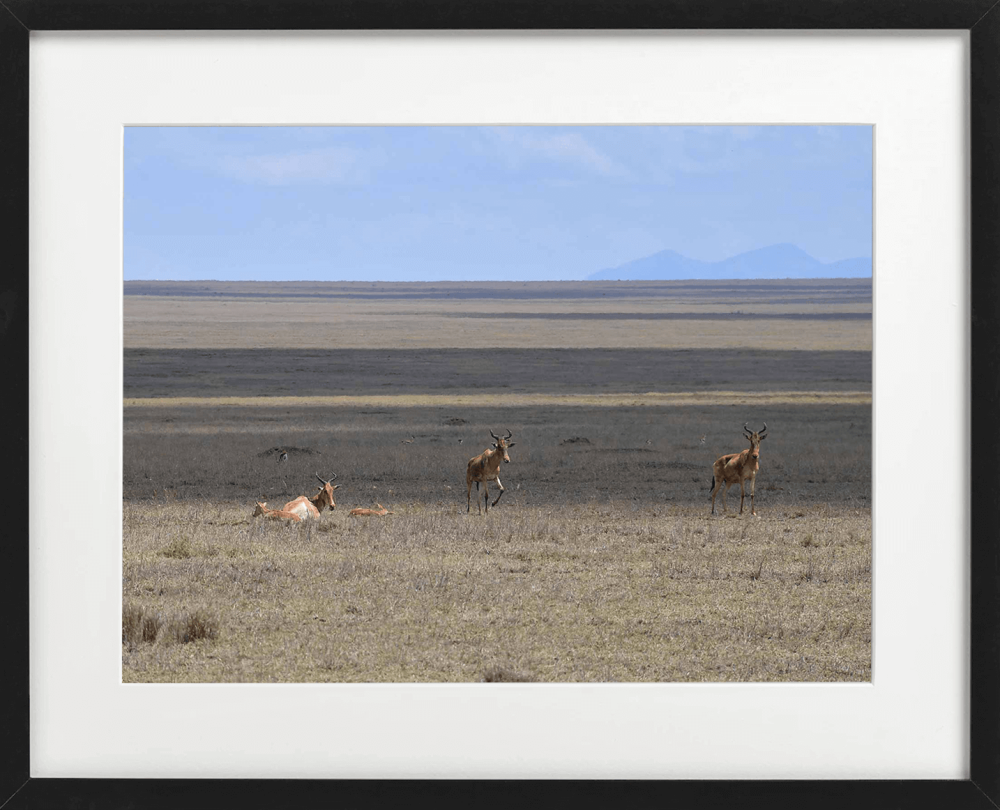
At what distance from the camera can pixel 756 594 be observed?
32.3 ft

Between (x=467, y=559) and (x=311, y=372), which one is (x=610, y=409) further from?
(x=467, y=559)

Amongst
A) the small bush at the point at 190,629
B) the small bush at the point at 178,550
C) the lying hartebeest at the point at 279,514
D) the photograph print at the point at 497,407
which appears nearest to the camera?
the small bush at the point at 190,629

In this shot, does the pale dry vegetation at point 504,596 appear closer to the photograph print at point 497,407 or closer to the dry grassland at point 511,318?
the photograph print at point 497,407

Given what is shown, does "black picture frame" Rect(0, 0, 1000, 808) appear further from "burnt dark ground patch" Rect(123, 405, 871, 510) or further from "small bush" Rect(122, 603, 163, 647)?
"burnt dark ground patch" Rect(123, 405, 871, 510)

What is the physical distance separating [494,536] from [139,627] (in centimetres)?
508

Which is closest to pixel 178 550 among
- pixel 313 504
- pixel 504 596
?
pixel 313 504

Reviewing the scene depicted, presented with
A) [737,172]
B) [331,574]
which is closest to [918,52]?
[331,574]

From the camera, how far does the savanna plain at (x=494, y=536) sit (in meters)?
7.82

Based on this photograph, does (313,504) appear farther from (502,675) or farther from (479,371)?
(479,371)

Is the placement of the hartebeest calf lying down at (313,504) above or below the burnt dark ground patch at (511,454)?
below

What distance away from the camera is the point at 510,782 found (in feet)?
16.0

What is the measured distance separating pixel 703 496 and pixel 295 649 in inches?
387

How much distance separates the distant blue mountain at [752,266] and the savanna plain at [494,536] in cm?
5214

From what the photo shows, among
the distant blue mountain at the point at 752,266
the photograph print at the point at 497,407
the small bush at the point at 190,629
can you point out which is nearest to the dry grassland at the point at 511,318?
the photograph print at the point at 497,407
